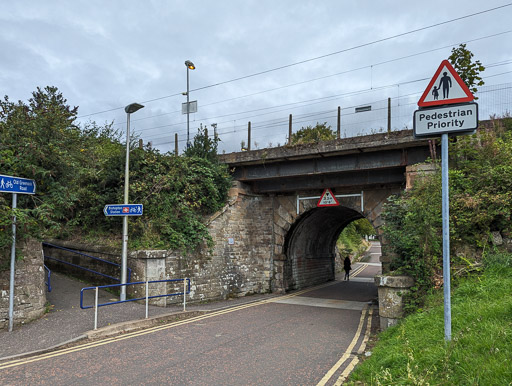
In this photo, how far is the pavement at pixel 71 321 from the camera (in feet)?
22.6

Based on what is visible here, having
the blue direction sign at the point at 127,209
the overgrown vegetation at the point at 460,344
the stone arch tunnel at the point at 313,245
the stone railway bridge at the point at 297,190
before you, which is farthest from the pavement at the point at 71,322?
the stone arch tunnel at the point at 313,245

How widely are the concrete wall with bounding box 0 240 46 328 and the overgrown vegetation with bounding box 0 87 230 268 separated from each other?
0.44m

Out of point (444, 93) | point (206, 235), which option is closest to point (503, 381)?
point (444, 93)

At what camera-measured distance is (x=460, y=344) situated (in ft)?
14.6

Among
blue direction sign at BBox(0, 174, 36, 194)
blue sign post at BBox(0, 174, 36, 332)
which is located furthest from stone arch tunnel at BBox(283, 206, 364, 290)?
blue sign post at BBox(0, 174, 36, 332)

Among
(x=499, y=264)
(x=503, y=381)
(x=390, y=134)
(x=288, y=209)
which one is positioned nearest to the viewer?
(x=503, y=381)

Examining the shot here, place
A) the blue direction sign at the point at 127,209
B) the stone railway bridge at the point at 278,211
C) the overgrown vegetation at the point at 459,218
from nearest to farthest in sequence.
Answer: the overgrown vegetation at the point at 459,218 < the blue direction sign at the point at 127,209 < the stone railway bridge at the point at 278,211

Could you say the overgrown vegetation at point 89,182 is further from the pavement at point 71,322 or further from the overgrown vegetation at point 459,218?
the overgrown vegetation at point 459,218

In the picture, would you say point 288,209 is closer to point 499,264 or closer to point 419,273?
point 419,273

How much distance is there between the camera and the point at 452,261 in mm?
7988

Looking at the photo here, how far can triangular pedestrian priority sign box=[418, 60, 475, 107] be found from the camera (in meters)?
4.62

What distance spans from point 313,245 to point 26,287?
14.5 metres

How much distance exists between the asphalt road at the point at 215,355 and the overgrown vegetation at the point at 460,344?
3.10 ft

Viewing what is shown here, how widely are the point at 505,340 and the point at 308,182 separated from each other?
11403mm
